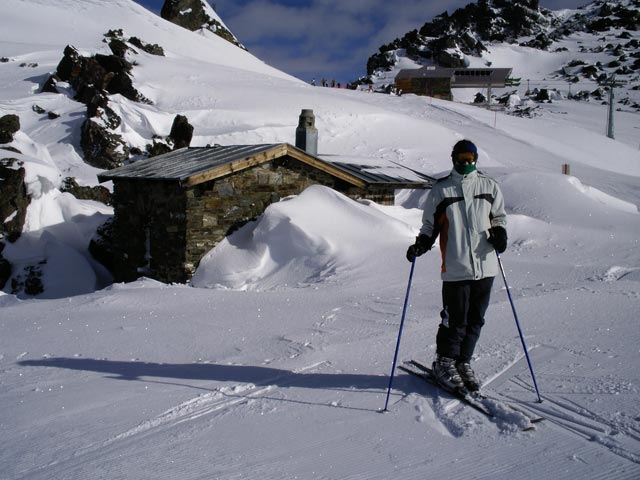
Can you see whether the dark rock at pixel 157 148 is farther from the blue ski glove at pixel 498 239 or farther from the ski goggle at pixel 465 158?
the blue ski glove at pixel 498 239

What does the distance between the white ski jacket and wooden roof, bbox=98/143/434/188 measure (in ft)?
23.0

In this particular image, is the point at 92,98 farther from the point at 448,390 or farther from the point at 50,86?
the point at 448,390

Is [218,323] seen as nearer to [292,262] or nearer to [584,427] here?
[292,262]

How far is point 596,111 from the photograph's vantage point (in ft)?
145

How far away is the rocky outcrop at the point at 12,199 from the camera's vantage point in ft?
52.2

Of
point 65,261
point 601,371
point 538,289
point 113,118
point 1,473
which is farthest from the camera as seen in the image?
point 113,118

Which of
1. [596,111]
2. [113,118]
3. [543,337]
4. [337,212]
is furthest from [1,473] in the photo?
[596,111]

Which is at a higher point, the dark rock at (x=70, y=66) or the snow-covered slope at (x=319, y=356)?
the dark rock at (x=70, y=66)

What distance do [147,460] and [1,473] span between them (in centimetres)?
75

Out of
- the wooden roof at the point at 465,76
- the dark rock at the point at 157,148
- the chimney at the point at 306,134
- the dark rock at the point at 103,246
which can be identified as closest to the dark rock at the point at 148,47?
the dark rock at the point at 157,148

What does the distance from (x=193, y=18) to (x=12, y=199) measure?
160 ft

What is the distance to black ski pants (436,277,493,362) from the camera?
4234 millimetres

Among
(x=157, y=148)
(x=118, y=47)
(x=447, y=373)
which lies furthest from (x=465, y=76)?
(x=447, y=373)

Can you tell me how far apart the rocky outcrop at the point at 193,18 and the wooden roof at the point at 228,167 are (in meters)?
48.2
